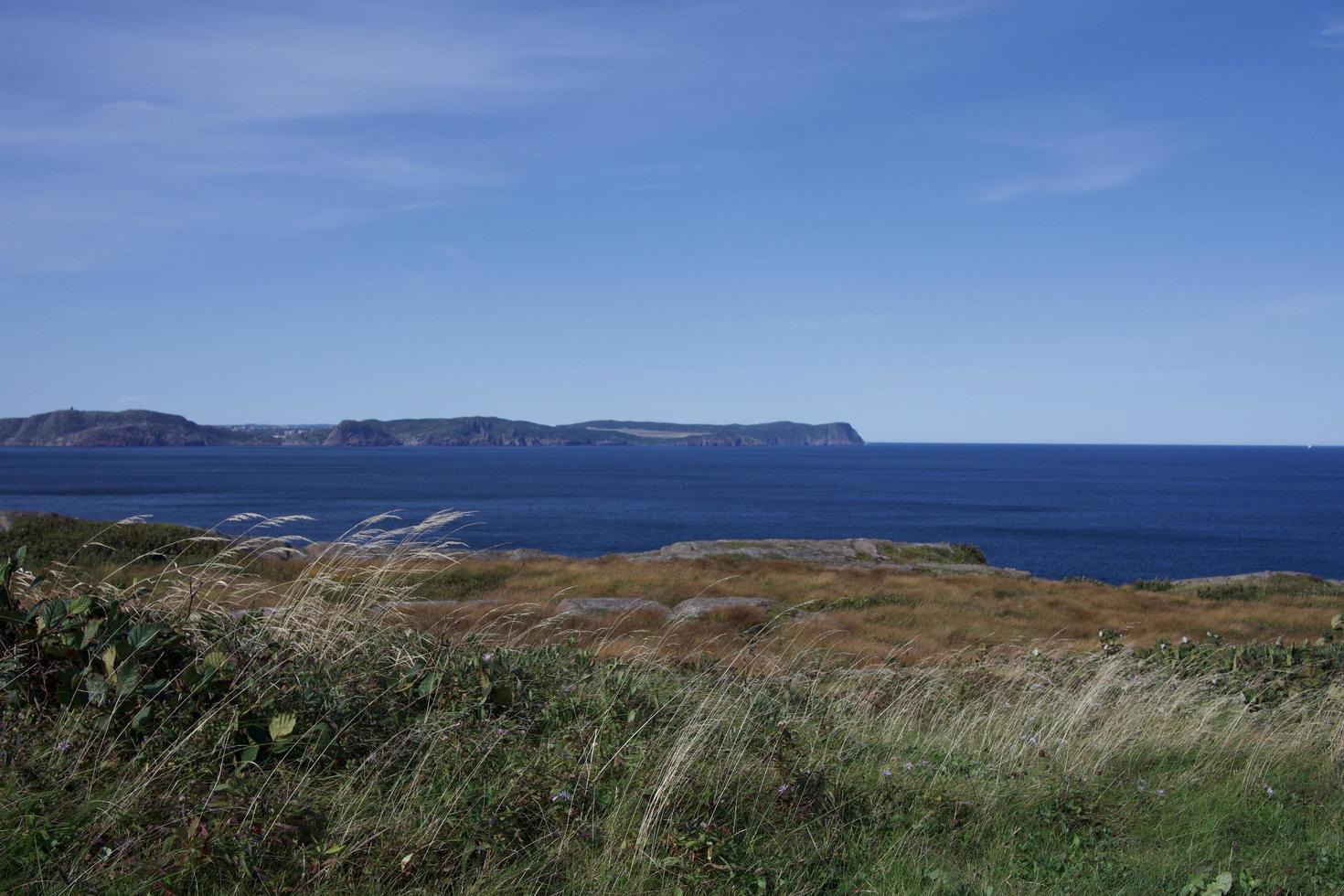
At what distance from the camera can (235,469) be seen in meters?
165

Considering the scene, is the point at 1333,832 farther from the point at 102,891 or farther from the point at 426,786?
the point at 102,891

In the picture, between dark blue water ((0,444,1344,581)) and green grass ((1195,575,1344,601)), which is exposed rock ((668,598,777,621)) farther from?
dark blue water ((0,444,1344,581))

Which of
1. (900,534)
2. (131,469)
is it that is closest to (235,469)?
(131,469)

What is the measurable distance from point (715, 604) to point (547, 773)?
18.0 m

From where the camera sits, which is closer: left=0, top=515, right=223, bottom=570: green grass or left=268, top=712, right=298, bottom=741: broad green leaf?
left=268, top=712, right=298, bottom=741: broad green leaf

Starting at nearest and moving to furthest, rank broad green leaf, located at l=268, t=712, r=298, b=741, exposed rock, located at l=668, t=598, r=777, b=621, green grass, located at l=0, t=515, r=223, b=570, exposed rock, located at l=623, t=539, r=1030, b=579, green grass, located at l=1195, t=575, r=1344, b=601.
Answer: broad green leaf, located at l=268, t=712, r=298, b=741 → exposed rock, located at l=668, t=598, r=777, b=621 → green grass, located at l=0, t=515, r=223, b=570 → green grass, located at l=1195, t=575, r=1344, b=601 → exposed rock, located at l=623, t=539, r=1030, b=579

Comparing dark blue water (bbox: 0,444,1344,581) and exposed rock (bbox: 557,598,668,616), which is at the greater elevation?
exposed rock (bbox: 557,598,668,616)

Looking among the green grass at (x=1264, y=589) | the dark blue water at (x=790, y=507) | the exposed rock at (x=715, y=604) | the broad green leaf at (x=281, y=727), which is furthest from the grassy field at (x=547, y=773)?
the dark blue water at (x=790, y=507)

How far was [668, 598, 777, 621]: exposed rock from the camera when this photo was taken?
20828 millimetres

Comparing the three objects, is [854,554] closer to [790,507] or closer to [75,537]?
[75,537]

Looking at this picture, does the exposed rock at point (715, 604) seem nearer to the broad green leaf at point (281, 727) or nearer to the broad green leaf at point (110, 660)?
the broad green leaf at point (281, 727)

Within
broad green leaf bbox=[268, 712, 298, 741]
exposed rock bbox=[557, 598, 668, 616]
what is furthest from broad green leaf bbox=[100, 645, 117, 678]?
exposed rock bbox=[557, 598, 668, 616]

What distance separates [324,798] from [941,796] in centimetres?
312

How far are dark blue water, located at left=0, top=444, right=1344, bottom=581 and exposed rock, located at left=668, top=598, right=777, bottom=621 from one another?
2509 centimetres
